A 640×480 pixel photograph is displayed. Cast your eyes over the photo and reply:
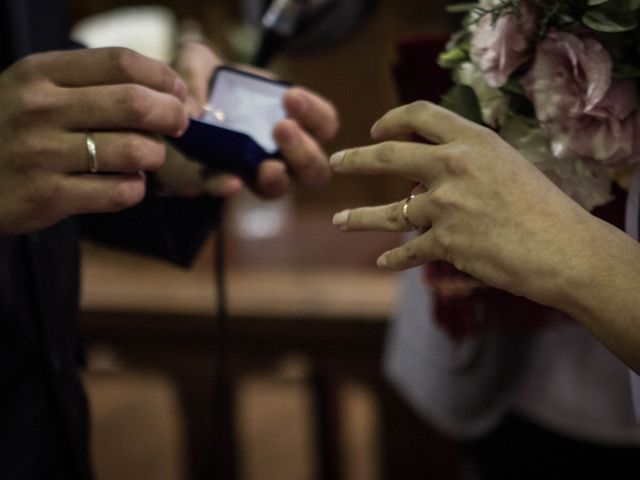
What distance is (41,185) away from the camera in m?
0.90

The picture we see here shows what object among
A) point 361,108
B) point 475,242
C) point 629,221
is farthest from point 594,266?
point 361,108

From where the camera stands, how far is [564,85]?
90 centimetres

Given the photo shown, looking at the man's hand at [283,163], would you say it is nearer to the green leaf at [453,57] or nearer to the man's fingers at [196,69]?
the man's fingers at [196,69]

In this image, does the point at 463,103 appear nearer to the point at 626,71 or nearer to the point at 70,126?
the point at 626,71

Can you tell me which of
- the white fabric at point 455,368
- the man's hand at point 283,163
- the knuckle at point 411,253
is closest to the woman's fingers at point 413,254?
the knuckle at point 411,253

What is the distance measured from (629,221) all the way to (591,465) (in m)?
0.67

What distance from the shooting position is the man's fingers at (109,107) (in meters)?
0.90

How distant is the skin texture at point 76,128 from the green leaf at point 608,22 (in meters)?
0.43

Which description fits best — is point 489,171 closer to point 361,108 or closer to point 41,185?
point 41,185

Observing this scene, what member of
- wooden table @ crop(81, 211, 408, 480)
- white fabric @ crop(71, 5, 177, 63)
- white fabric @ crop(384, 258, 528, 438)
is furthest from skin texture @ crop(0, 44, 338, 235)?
white fabric @ crop(71, 5, 177, 63)

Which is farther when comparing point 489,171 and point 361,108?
point 361,108

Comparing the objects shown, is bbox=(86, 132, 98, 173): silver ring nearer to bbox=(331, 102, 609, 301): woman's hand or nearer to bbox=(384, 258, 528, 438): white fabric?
bbox=(331, 102, 609, 301): woman's hand

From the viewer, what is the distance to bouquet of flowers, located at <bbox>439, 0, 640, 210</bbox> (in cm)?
88

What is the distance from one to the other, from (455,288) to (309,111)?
0.32 metres
